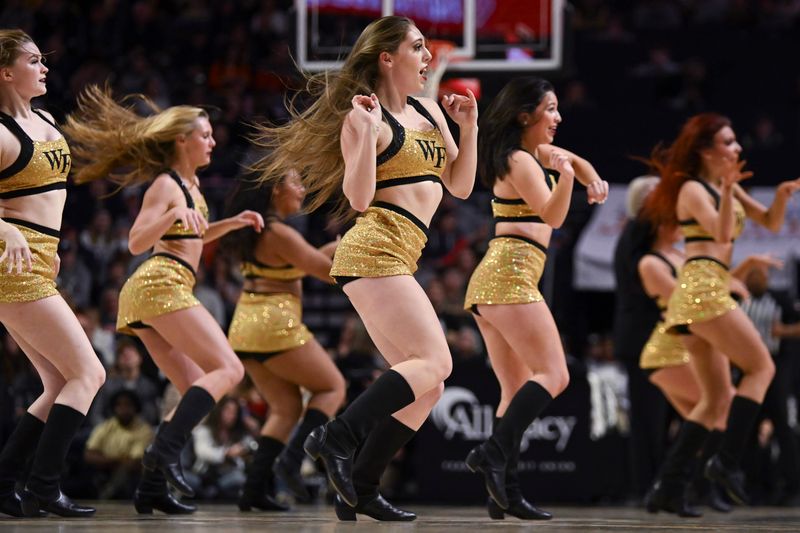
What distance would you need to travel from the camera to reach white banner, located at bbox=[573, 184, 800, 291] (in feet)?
41.0

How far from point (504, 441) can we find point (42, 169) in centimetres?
221

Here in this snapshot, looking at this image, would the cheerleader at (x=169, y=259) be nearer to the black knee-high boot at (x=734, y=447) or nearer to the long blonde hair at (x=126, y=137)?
the long blonde hair at (x=126, y=137)

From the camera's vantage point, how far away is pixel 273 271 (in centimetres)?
655

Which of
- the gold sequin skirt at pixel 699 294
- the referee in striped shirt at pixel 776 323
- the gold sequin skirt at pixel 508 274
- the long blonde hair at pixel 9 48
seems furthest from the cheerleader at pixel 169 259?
the referee in striped shirt at pixel 776 323

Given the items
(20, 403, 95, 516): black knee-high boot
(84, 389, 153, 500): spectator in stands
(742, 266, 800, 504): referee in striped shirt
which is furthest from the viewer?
(84, 389, 153, 500): spectator in stands

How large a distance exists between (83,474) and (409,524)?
4.68 meters

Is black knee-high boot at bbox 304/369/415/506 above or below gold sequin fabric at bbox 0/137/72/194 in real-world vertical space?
below

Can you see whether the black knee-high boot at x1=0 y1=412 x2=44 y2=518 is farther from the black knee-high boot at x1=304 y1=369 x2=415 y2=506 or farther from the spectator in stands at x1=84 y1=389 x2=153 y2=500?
the spectator in stands at x1=84 y1=389 x2=153 y2=500

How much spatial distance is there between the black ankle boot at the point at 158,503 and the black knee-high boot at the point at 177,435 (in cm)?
16

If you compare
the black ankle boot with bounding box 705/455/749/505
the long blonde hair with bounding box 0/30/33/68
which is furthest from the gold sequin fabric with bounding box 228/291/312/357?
the black ankle boot with bounding box 705/455/749/505

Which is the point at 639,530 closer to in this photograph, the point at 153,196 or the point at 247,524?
the point at 247,524

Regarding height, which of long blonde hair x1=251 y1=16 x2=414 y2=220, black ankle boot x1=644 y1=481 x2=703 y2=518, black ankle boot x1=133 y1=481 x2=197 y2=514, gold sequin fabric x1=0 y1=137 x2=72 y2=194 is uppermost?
long blonde hair x1=251 y1=16 x2=414 y2=220

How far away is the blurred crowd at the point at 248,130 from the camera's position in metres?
8.96

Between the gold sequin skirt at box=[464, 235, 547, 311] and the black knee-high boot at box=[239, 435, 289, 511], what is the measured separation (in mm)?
1472
